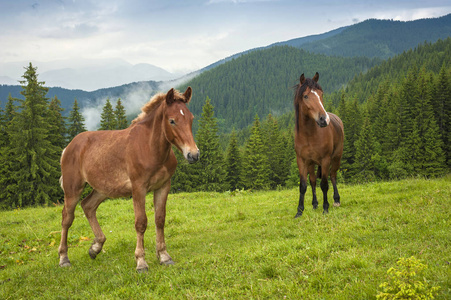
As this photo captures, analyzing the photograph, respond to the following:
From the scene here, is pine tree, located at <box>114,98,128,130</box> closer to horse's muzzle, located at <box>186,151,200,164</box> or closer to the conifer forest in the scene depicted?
the conifer forest

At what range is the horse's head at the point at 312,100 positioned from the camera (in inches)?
324

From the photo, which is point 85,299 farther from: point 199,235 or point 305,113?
point 305,113

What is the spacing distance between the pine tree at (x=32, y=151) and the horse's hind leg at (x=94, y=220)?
28837 mm

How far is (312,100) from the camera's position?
856 cm

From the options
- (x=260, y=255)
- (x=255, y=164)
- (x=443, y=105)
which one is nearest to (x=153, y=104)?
(x=260, y=255)

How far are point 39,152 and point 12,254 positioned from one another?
2813 centimetres

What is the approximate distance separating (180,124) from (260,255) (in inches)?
117

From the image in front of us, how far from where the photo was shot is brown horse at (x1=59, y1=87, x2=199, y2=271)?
598 centimetres

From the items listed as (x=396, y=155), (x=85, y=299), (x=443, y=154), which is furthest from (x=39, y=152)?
(x=443, y=154)

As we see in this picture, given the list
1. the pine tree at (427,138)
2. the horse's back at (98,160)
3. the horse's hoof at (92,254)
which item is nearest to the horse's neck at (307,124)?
the horse's back at (98,160)

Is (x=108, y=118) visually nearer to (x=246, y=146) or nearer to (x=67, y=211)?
(x=246, y=146)

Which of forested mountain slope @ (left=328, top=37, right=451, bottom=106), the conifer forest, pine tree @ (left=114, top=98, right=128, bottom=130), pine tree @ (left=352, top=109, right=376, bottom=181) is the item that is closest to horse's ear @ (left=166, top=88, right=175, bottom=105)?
the conifer forest

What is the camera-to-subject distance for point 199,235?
29.1ft

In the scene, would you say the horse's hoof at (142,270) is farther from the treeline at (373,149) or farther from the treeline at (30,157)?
the treeline at (373,149)
